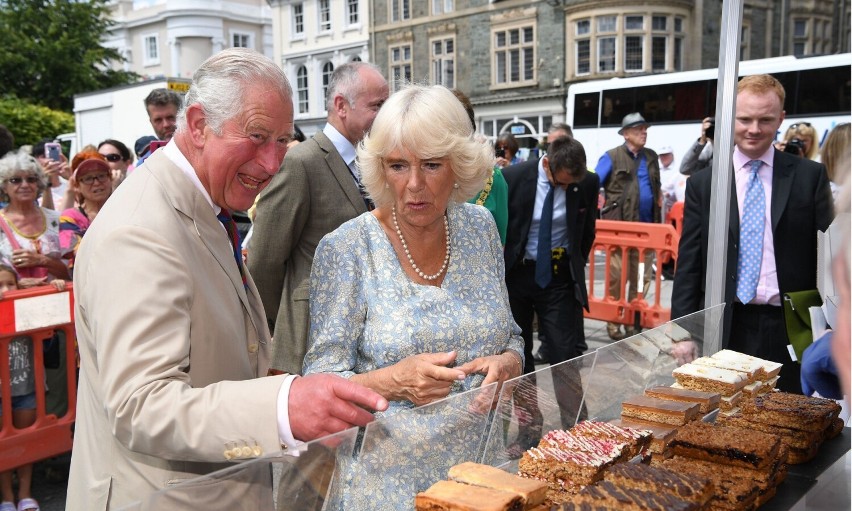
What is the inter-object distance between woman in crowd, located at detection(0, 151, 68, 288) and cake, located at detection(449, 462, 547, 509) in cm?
420

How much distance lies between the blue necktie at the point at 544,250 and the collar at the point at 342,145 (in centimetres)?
207

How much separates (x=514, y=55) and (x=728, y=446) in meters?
34.8

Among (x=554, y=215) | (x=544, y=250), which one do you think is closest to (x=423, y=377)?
(x=544, y=250)

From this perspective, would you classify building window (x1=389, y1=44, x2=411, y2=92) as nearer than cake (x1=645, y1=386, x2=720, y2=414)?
No

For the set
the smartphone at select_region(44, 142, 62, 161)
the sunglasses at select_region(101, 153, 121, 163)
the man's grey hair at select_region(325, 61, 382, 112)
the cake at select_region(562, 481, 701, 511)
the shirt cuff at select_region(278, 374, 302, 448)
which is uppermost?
the man's grey hair at select_region(325, 61, 382, 112)

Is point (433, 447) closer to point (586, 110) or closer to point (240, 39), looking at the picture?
point (586, 110)

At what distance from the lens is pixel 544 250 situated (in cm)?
549

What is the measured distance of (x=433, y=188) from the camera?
2.51 metres

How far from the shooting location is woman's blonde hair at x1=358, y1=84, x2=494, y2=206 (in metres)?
2.42

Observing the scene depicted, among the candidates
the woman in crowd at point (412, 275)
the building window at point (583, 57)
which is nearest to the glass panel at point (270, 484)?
the woman in crowd at point (412, 275)

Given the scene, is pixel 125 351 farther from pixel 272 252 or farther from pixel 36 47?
pixel 36 47

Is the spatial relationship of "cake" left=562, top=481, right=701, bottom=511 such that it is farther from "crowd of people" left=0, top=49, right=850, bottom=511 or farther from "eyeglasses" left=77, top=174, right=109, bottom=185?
"eyeglasses" left=77, top=174, right=109, bottom=185

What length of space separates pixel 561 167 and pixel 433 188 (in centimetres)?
319

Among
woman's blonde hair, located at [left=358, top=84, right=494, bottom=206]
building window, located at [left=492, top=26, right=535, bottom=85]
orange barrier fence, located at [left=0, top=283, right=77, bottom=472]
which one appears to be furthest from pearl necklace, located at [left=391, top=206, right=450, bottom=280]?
building window, located at [left=492, top=26, right=535, bottom=85]
